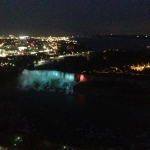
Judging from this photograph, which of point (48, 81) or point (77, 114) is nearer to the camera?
point (77, 114)

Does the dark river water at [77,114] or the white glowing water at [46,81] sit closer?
the dark river water at [77,114]

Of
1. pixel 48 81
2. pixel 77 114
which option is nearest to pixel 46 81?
pixel 48 81

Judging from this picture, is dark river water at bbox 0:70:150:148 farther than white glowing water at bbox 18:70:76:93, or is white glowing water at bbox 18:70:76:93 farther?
white glowing water at bbox 18:70:76:93

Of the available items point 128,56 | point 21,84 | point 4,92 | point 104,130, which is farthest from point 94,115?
point 128,56

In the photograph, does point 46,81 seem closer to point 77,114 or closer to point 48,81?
point 48,81
